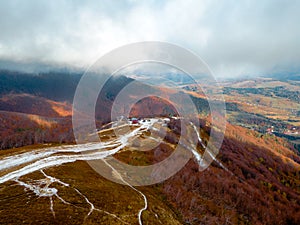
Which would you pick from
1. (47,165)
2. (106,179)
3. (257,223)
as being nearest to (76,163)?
(47,165)

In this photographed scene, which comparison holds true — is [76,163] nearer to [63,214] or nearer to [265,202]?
[63,214]

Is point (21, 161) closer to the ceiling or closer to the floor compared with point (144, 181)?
closer to the ceiling

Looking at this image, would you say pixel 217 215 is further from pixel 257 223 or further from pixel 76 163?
pixel 76 163

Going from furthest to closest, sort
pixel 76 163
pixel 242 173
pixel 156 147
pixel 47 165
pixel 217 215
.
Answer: pixel 242 173, pixel 156 147, pixel 217 215, pixel 76 163, pixel 47 165

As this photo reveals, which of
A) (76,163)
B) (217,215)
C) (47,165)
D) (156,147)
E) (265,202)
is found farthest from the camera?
(156,147)

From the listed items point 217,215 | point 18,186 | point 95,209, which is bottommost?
point 217,215

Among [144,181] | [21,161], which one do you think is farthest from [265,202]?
[21,161]

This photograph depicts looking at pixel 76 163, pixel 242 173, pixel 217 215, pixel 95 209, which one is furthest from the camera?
pixel 242 173

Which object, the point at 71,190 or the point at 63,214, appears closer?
the point at 63,214

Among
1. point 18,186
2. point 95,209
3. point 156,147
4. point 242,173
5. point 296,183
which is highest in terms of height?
point 18,186
